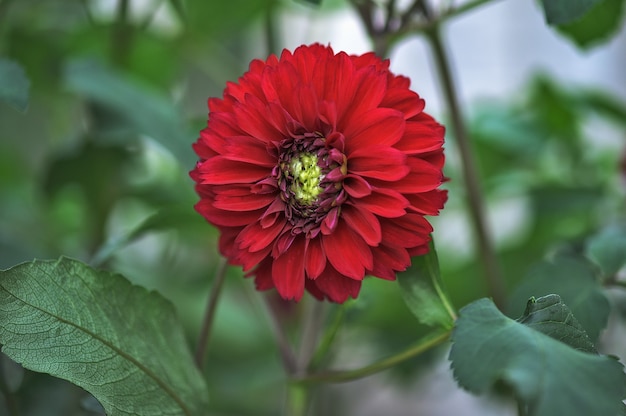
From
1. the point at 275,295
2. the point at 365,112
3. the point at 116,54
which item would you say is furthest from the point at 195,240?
the point at 365,112

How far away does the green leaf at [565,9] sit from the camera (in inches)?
12.9

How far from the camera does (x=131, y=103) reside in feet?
1.59

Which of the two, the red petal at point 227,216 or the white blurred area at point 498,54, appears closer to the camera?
the red petal at point 227,216

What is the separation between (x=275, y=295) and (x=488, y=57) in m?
0.75

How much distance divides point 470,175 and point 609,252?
0.40 feet

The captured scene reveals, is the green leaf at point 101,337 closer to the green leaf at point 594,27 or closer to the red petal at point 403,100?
the red petal at point 403,100

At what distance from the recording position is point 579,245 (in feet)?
1.55

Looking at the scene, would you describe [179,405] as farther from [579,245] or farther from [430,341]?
[579,245]

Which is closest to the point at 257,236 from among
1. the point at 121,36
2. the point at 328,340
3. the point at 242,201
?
the point at 242,201

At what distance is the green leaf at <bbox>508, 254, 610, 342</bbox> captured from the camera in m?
0.34

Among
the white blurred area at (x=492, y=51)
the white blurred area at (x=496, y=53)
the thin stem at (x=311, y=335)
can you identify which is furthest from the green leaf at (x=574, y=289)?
the white blurred area at (x=492, y=51)

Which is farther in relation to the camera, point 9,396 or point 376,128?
point 9,396

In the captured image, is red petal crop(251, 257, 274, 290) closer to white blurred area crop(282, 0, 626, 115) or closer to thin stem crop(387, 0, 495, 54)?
thin stem crop(387, 0, 495, 54)

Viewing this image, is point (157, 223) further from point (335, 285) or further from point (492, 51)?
point (492, 51)
